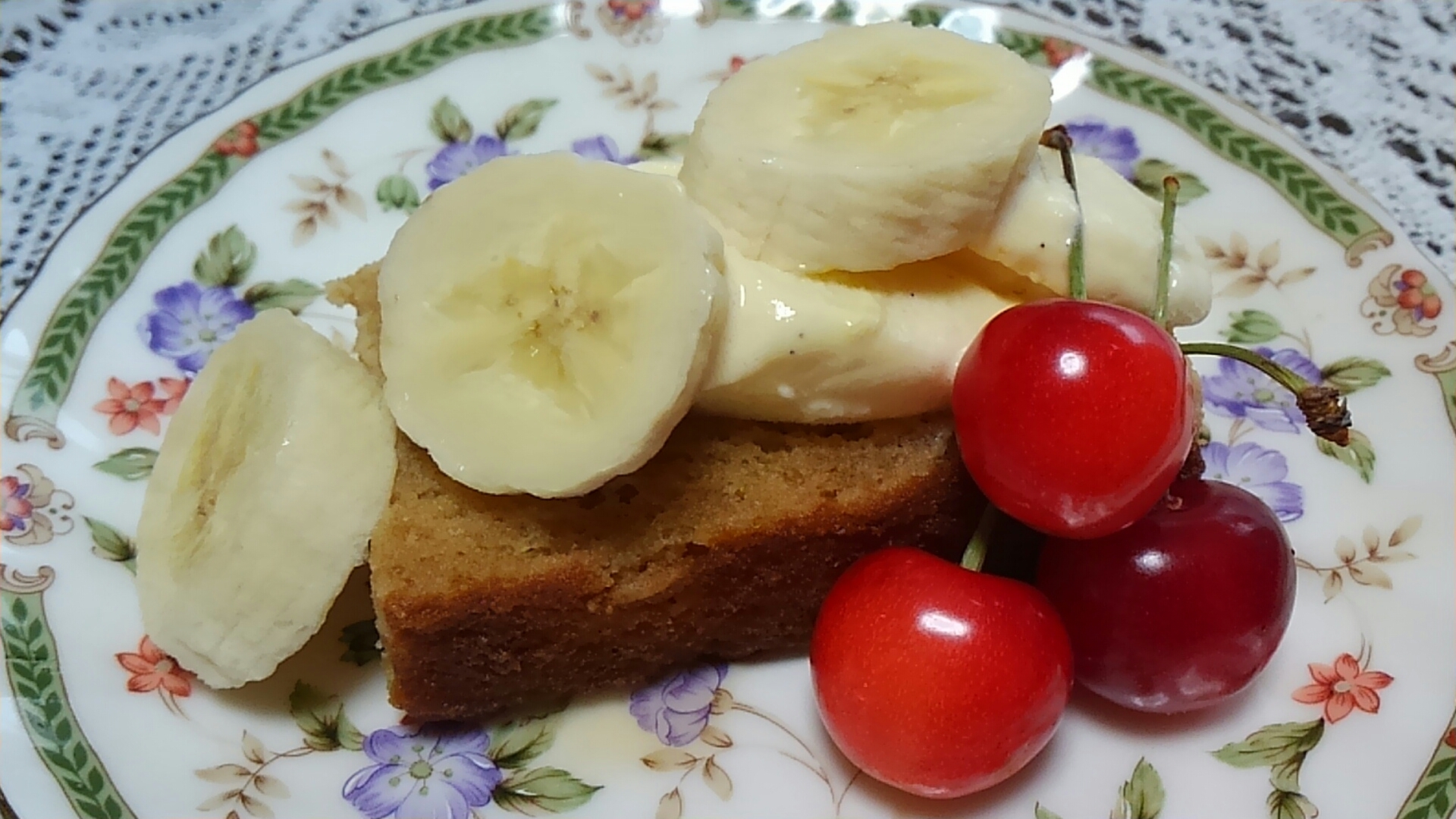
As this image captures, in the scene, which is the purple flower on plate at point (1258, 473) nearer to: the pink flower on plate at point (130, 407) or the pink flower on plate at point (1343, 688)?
the pink flower on plate at point (1343, 688)

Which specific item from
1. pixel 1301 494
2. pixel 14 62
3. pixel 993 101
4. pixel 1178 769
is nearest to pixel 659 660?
pixel 1178 769

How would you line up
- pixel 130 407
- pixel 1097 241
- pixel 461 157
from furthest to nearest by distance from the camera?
pixel 461 157 → pixel 130 407 → pixel 1097 241

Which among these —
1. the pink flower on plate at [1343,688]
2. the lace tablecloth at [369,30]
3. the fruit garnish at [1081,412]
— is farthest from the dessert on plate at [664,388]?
the lace tablecloth at [369,30]

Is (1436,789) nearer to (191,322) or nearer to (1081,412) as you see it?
(1081,412)

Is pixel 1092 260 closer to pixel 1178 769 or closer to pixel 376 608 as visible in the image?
pixel 1178 769

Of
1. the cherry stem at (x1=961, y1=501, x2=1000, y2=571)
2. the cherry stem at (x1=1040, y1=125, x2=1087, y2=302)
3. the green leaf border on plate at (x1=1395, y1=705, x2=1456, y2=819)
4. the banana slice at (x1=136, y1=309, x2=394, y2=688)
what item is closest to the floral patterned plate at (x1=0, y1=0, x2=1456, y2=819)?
the green leaf border on plate at (x1=1395, y1=705, x2=1456, y2=819)

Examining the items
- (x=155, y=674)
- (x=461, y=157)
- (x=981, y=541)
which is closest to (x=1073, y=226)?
(x=981, y=541)

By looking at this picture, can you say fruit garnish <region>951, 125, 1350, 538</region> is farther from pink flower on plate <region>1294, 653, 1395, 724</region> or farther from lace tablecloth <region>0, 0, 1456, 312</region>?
lace tablecloth <region>0, 0, 1456, 312</region>
